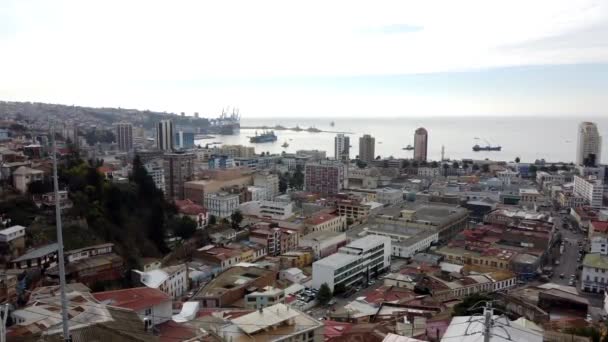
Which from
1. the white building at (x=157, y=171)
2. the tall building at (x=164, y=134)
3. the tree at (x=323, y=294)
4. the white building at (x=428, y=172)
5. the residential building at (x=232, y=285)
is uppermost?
the tall building at (x=164, y=134)

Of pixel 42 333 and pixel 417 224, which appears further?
pixel 417 224

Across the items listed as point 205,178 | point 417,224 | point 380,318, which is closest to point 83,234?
point 380,318

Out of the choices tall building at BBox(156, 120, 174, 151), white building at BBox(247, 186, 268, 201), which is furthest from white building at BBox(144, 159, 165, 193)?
tall building at BBox(156, 120, 174, 151)

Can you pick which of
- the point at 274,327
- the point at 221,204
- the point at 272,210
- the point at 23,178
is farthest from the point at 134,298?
the point at 221,204

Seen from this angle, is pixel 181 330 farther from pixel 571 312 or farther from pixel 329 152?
pixel 329 152

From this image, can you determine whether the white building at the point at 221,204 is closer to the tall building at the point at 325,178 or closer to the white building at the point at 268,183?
the white building at the point at 268,183

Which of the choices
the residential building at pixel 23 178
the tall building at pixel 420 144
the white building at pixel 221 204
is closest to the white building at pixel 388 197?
the white building at pixel 221 204
